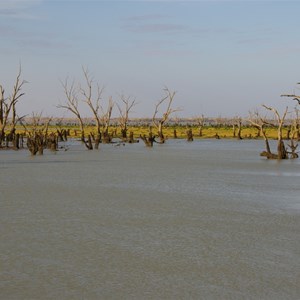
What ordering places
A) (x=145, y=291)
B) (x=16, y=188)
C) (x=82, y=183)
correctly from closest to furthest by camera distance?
(x=145, y=291) < (x=16, y=188) < (x=82, y=183)

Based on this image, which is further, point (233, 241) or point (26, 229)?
point (26, 229)

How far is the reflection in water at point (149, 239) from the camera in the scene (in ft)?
23.8

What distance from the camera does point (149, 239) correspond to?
9945 millimetres

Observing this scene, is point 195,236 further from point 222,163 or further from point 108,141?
point 108,141

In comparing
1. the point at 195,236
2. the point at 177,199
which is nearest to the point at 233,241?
the point at 195,236

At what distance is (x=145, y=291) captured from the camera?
23.2ft

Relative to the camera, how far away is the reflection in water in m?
7.25

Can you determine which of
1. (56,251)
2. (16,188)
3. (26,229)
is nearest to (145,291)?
(56,251)

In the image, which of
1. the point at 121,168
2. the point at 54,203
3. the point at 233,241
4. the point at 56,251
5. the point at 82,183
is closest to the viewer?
the point at 56,251

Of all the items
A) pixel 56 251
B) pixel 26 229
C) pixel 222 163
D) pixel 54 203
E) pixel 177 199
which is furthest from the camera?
pixel 222 163

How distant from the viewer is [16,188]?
16828mm

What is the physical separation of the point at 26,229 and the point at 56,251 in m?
1.83

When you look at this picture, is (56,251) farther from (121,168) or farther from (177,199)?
(121,168)

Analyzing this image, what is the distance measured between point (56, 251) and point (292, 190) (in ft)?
30.8
